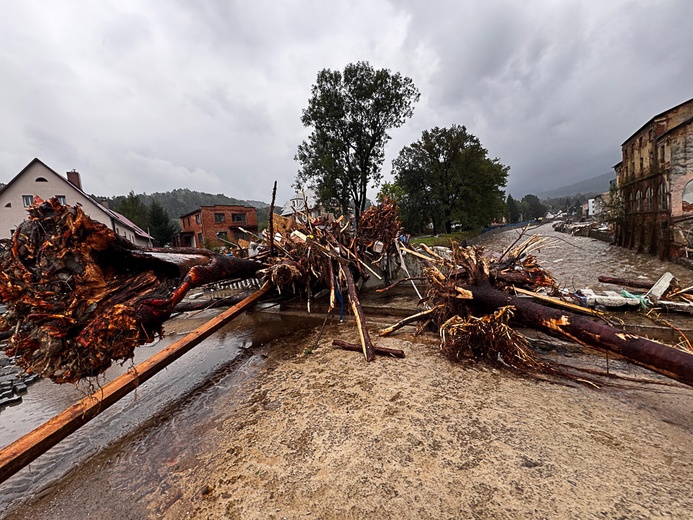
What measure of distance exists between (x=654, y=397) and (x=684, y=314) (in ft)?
11.4

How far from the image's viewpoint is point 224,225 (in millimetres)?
38500

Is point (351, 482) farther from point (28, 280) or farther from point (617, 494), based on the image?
point (28, 280)

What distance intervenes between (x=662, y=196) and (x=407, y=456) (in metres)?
22.0

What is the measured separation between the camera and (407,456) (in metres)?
2.23

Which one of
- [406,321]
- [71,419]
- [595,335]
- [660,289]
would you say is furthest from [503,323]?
[71,419]

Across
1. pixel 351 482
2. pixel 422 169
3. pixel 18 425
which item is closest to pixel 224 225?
pixel 422 169

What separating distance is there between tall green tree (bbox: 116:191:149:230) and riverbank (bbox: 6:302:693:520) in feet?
179

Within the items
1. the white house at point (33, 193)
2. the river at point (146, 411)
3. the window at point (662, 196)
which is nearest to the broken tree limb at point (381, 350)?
the river at point (146, 411)

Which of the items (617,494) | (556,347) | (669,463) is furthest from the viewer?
(556,347)

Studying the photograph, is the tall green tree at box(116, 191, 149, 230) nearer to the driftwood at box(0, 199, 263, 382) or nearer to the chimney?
the chimney

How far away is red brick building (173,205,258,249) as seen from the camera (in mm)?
36969

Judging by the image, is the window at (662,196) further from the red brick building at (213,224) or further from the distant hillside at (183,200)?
the distant hillside at (183,200)

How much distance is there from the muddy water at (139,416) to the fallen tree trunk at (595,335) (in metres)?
3.63

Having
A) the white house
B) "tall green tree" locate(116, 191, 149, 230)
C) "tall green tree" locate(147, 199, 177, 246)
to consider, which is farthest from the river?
"tall green tree" locate(116, 191, 149, 230)
